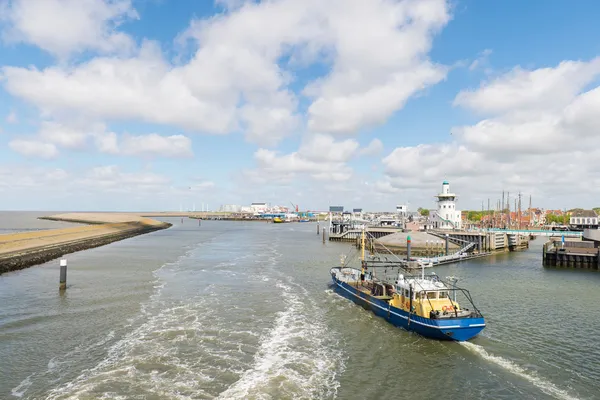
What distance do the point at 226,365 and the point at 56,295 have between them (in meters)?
28.1

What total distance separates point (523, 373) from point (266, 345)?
1769 cm

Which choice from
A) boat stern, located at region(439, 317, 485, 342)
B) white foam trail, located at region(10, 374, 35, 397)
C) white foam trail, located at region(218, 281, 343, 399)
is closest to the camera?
white foam trail, located at region(10, 374, 35, 397)

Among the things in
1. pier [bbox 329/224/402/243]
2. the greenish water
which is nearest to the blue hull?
the greenish water

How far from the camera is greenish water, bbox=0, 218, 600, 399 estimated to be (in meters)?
21.0

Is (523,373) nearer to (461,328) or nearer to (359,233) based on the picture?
(461,328)

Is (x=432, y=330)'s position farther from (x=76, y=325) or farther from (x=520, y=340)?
(x=76, y=325)

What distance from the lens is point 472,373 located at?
23156 mm

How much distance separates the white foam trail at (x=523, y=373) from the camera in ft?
67.4

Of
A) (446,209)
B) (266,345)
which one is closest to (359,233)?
(446,209)

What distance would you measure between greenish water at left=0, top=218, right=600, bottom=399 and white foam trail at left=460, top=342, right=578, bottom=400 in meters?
0.09

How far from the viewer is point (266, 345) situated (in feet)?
89.9

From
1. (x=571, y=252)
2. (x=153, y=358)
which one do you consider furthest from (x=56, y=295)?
(x=571, y=252)

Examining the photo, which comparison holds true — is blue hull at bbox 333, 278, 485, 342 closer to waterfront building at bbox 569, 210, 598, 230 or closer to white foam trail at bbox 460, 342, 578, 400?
white foam trail at bbox 460, 342, 578, 400

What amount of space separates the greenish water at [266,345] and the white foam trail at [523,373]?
0.09 metres
